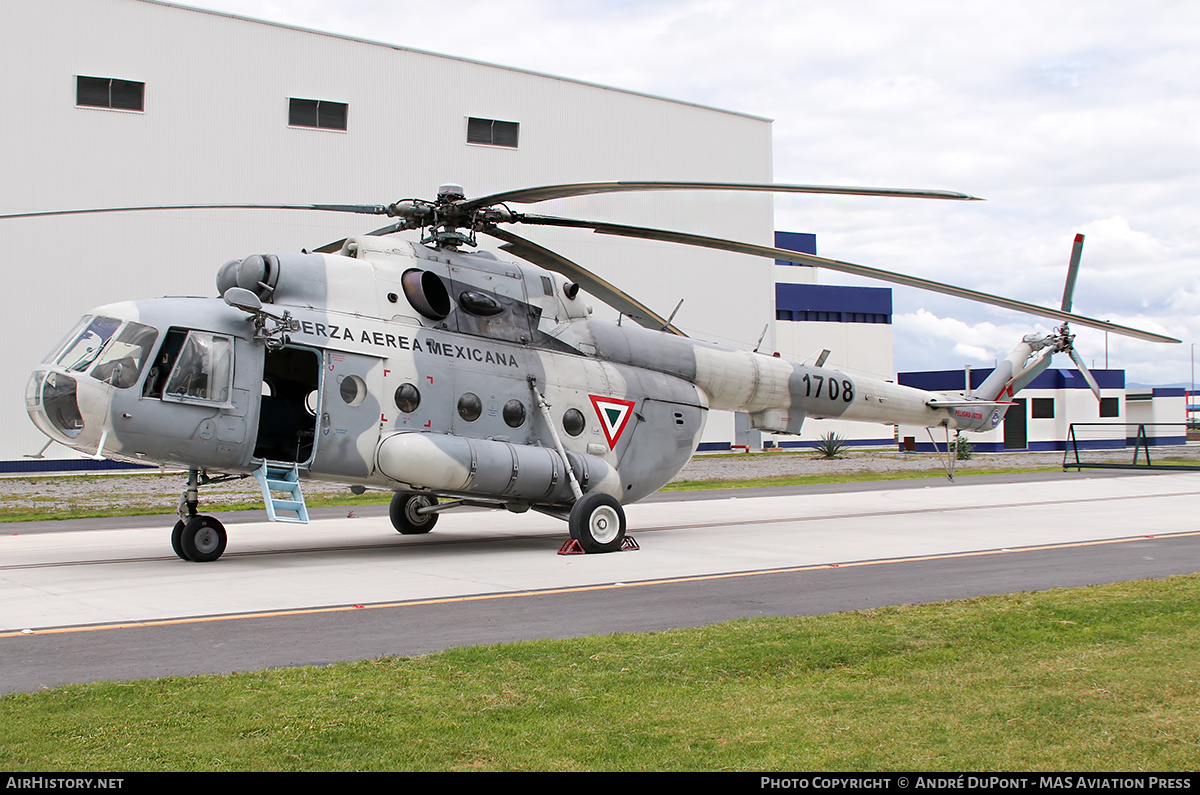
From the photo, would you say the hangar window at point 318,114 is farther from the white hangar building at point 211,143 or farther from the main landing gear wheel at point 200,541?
the main landing gear wheel at point 200,541

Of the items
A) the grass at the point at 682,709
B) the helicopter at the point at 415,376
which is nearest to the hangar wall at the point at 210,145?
the helicopter at the point at 415,376

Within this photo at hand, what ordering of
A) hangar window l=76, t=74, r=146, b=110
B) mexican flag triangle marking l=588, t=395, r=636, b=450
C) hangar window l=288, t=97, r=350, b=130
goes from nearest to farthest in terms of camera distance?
mexican flag triangle marking l=588, t=395, r=636, b=450
hangar window l=76, t=74, r=146, b=110
hangar window l=288, t=97, r=350, b=130

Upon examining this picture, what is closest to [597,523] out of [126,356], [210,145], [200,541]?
[200,541]

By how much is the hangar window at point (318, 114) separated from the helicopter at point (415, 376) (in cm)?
2542

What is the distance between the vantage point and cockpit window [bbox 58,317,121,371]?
37.6ft

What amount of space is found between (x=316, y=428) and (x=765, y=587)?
580cm

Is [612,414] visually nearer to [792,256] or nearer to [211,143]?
[792,256]

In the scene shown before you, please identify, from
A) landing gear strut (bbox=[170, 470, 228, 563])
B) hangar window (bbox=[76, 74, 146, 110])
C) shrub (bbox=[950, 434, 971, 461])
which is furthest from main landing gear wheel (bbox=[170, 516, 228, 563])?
shrub (bbox=[950, 434, 971, 461])

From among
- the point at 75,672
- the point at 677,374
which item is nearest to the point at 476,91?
the point at 677,374

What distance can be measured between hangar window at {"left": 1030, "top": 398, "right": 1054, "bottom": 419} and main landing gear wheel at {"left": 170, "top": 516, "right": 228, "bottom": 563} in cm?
5374

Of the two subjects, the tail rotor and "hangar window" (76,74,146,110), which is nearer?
the tail rotor

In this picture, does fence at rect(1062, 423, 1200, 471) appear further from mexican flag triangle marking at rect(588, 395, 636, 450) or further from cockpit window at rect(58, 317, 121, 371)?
cockpit window at rect(58, 317, 121, 371)
